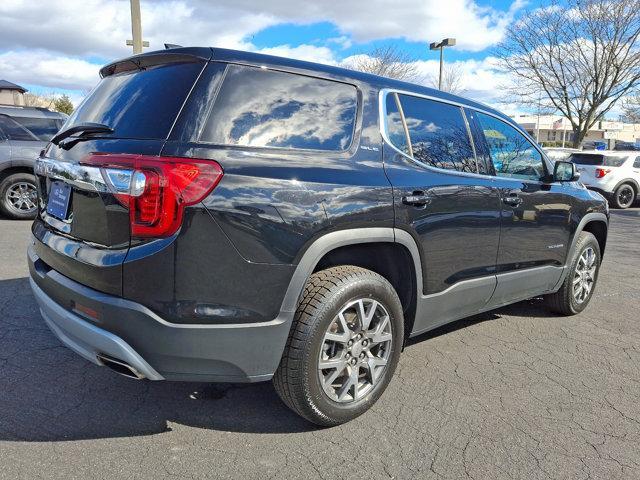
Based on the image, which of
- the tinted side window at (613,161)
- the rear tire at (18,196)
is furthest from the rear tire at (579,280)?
the tinted side window at (613,161)

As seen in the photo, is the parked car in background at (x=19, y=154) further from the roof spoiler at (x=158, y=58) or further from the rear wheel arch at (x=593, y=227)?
the rear wheel arch at (x=593, y=227)

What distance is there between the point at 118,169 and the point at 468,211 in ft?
7.00

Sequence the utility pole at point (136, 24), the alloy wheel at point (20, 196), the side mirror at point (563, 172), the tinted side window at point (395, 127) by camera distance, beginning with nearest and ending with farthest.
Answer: the tinted side window at point (395, 127) < the side mirror at point (563, 172) < the alloy wheel at point (20, 196) < the utility pole at point (136, 24)

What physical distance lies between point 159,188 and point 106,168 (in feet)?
1.01

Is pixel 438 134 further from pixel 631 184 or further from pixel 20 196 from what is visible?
pixel 631 184

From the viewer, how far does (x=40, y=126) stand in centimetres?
915

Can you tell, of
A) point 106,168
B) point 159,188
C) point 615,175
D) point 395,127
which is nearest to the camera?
point 159,188

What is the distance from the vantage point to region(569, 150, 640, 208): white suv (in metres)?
14.5

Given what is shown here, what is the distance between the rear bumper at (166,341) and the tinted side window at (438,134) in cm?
144

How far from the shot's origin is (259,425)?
287cm

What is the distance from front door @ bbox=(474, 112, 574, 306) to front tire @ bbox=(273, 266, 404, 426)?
1.24 meters

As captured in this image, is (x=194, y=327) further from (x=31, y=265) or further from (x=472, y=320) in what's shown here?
(x=472, y=320)

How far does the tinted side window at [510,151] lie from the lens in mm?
3922

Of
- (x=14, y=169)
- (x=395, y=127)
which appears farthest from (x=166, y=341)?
(x=14, y=169)
